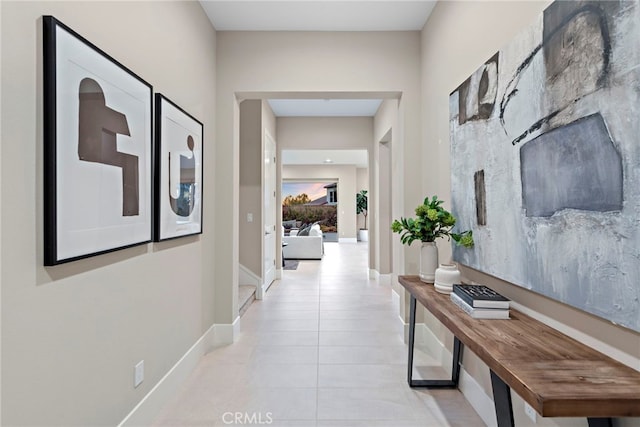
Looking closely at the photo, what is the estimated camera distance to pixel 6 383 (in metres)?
1.03

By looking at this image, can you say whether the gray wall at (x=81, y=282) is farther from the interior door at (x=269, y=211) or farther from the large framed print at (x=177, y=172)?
the interior door at (x=269, y=211)

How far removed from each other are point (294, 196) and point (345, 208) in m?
2.29

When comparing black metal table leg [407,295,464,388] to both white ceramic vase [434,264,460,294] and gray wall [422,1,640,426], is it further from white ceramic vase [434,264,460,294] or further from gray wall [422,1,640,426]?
white ceramic vase [434,264,460,294]

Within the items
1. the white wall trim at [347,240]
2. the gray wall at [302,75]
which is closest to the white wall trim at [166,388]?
the gray wall at [302,75]

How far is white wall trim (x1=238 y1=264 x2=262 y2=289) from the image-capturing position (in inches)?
179

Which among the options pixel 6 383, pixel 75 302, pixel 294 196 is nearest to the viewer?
pixel 6 383

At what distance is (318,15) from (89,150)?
2.18m

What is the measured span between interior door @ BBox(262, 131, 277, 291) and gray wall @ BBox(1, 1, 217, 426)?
7.98 ft

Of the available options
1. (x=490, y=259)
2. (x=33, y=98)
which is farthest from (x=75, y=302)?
(x=490, y=259)

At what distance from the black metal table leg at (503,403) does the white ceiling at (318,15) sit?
8.73 ft

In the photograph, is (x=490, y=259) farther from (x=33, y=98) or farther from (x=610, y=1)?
(x=33, y=98)

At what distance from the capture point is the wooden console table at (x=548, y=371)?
864 mm

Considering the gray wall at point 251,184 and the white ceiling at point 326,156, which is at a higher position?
the white ceiling at point 326,156

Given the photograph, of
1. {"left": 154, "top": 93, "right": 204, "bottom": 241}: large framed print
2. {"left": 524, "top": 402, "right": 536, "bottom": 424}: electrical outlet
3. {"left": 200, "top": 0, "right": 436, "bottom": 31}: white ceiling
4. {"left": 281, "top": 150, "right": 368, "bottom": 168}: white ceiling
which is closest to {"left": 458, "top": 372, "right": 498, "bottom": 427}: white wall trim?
{"left": 524, "top": 402, "right": 536, "bottom": 424}: electrical outlet
